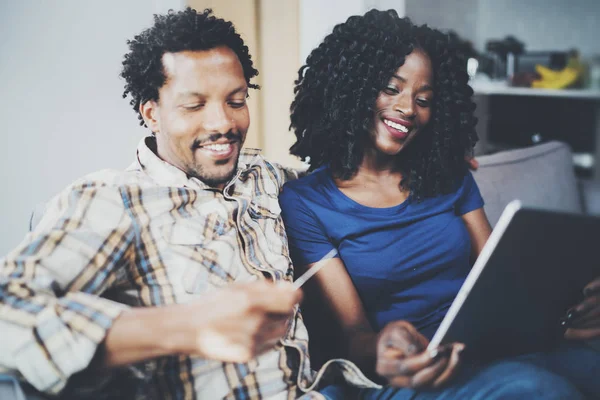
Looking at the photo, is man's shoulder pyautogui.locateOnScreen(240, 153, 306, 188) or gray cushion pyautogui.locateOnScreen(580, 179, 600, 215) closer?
man's shoulder pyautogui.locateOnScreen(240, 153, 306, 188)

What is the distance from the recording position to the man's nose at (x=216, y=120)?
102 cm

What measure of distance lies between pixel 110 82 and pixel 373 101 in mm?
730

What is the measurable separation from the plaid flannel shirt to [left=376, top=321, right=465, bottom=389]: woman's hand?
154 millimetres

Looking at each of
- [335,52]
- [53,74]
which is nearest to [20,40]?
[53,74]

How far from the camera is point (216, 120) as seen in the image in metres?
1.02

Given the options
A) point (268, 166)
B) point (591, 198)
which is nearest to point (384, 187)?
point (268, 166)

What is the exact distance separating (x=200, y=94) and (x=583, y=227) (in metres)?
0.68

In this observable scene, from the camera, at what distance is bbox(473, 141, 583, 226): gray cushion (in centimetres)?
169

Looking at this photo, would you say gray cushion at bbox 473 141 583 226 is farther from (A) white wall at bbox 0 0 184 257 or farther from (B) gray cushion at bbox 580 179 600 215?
(A) white wall at bbox 0 0 184 257

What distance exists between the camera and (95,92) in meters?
1.48

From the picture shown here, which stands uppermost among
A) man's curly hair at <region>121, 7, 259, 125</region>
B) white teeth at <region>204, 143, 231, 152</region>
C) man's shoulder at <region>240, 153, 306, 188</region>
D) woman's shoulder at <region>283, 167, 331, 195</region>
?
man's curly hair at <region>121, 7, 259, 125</region>

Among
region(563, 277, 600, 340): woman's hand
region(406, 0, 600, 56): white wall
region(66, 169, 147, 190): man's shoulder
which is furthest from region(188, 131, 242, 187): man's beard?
region(406, 0, 600, 56): white wall

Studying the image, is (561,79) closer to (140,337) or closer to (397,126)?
(397,126)

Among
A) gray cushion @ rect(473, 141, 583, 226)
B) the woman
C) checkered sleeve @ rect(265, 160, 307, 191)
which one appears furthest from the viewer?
gray cushion @ rect(473, 141, 583, 226)
